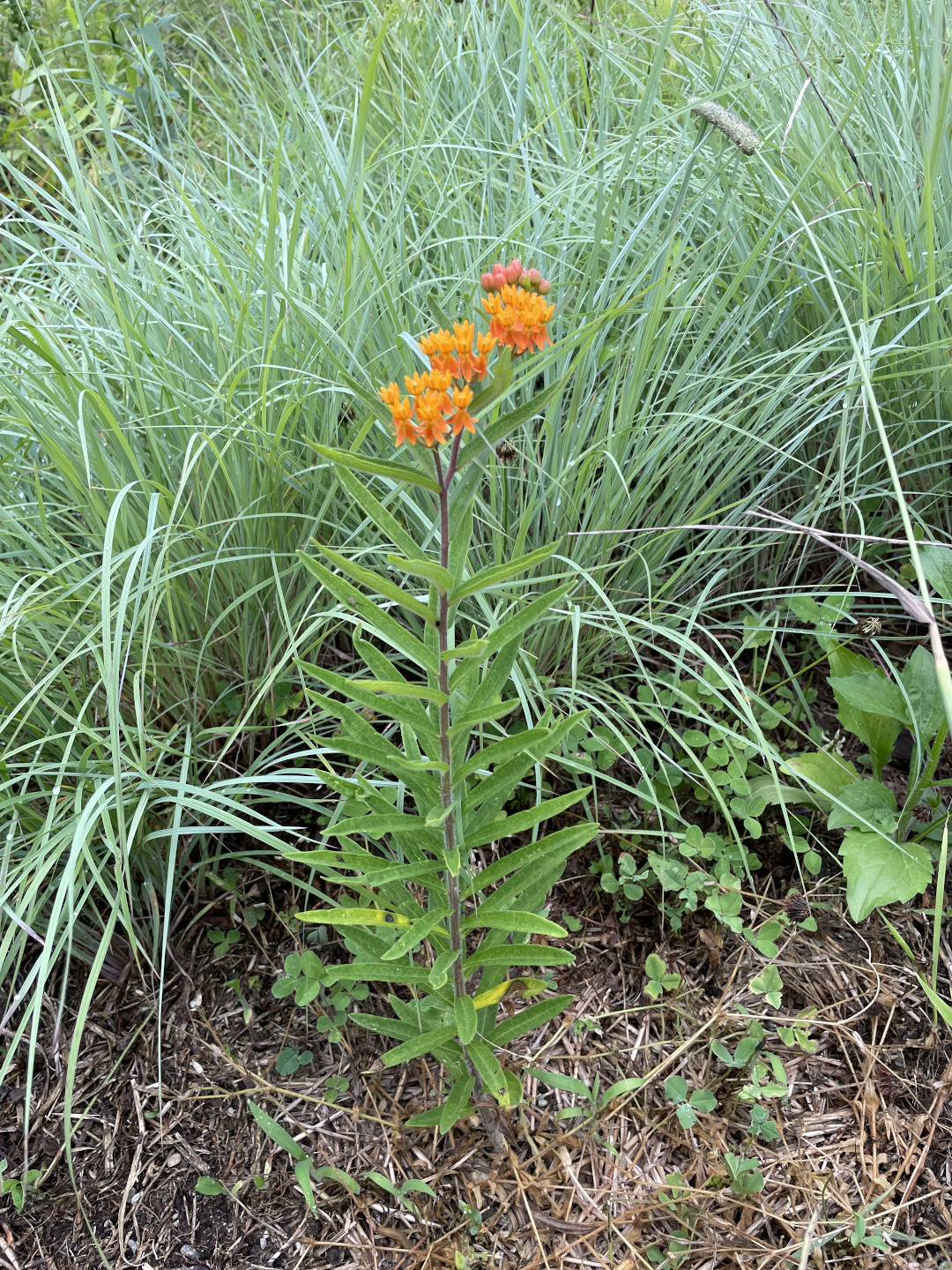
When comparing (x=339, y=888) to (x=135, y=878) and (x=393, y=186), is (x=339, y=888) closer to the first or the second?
(x=135, y=878)

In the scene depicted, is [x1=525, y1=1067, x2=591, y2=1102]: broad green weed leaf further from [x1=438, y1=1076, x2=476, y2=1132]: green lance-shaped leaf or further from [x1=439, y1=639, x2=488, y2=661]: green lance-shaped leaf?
[x1=439, y1=639, x2=488, y2=661]: green lance-shaped leaf

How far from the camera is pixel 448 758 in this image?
922mm

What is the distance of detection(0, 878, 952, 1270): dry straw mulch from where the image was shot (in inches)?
43.8

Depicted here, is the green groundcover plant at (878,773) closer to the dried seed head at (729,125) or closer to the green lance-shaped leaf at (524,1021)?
the green lance-shaped leaf at (524,1021)

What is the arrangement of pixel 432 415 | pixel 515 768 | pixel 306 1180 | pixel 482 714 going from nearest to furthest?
pixel 432 415
pixel 482 714
pixel 515 768
pixel 306 1180

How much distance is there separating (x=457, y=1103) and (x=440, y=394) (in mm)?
786

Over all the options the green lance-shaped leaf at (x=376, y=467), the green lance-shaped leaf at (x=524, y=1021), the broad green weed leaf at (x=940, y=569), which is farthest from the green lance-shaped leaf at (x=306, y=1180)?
the broad green weed leaf at (x=940, y=569)

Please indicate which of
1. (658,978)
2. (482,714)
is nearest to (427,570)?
(482,714)

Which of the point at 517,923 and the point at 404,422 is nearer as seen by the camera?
the point at 404,422

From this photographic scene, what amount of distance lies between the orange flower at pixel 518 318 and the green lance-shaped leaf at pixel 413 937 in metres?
0.56

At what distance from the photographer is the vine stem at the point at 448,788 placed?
31.7 inches

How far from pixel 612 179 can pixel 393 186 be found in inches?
18.2

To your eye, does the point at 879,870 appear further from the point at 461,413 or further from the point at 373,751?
the point at 461,413

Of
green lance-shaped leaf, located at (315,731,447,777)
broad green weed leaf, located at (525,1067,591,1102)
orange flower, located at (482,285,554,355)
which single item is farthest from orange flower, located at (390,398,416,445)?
broad green weed leaf, located at (525,1067,591,1102)
